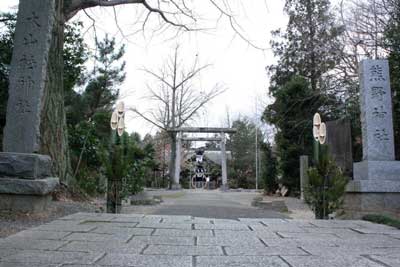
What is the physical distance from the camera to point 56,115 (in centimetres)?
673

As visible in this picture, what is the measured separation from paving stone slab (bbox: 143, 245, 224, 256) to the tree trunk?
383 cm

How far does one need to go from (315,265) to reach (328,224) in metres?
2.36

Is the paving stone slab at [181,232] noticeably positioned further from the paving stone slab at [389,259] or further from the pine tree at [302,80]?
the pine tree at [302,80]

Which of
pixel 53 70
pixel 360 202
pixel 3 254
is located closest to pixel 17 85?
pixel 53 70

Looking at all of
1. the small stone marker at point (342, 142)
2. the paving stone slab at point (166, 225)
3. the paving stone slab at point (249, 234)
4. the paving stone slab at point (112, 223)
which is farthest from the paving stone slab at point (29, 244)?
the small stone marker at point (342, 142)

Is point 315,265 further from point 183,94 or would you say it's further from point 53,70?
point 183,94

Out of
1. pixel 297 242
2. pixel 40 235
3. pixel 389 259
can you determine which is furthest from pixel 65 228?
pixel 389 259

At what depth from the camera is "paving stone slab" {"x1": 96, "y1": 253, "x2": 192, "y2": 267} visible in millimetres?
2598

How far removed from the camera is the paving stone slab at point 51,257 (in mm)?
2602

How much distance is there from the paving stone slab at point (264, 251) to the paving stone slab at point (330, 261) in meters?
0.15

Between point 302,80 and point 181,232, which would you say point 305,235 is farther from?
point 302,80

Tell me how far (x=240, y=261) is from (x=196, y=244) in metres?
0.71

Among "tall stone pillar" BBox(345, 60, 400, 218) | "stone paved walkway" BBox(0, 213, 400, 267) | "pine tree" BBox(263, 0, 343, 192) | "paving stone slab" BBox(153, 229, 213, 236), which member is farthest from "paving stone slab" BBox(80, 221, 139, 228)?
"pine tree" BBox(263, 0, 343, 192)

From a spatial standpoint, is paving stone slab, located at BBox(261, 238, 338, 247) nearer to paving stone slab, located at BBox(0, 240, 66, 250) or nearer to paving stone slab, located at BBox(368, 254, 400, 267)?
paving stone slab, located at BBox(368, 254, 400, 267)
